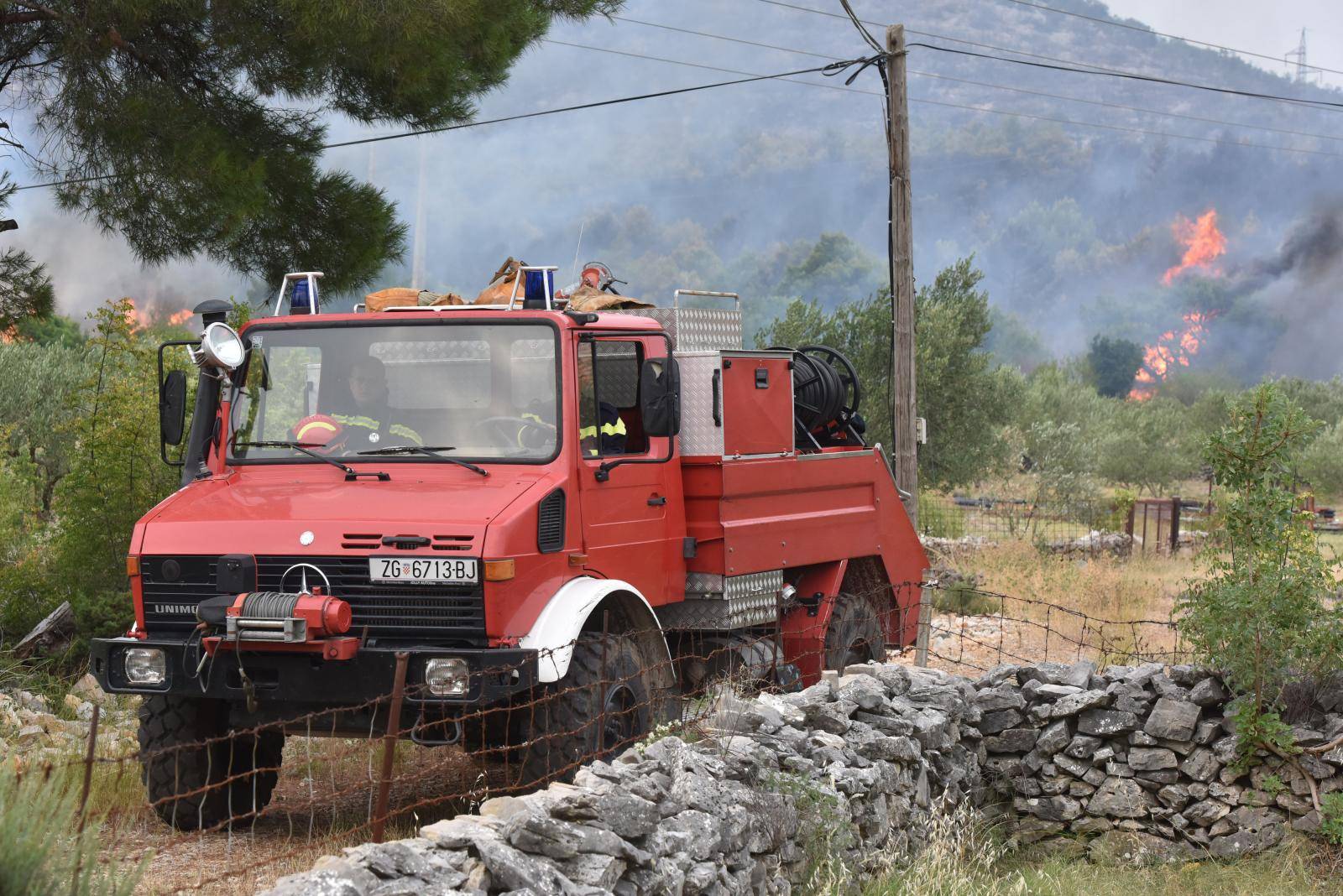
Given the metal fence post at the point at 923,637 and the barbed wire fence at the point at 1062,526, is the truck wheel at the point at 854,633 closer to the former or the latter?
→ the metal fence post at the point at 923,637

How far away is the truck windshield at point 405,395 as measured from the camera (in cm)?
745

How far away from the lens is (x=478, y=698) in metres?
6.38

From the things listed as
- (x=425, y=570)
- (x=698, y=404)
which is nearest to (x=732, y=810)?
(x=425, y=570)

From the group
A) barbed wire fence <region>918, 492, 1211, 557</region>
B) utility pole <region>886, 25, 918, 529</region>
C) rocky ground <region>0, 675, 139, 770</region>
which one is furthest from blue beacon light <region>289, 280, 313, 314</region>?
barbed wire fence <region>918, 492, 1211, 557</region>

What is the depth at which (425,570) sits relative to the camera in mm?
6543

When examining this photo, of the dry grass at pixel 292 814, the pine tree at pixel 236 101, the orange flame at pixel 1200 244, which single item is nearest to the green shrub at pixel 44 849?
the dry grass at pixel 292 814

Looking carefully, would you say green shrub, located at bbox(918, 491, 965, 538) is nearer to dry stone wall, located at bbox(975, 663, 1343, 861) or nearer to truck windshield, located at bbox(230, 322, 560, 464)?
dry stone wall, located at bbox(975, 663, 1343, 861)

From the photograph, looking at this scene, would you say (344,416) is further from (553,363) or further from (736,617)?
(736,617)

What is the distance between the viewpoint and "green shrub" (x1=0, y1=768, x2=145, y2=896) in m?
3.68

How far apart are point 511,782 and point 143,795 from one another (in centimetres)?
206

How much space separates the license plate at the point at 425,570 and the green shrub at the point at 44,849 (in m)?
2.49

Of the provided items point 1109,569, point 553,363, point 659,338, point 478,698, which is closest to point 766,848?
point 478,698

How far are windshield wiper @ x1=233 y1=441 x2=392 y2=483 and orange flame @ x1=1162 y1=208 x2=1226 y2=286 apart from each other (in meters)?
166

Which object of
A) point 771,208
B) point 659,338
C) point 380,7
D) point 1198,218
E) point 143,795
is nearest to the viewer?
point 143,795
